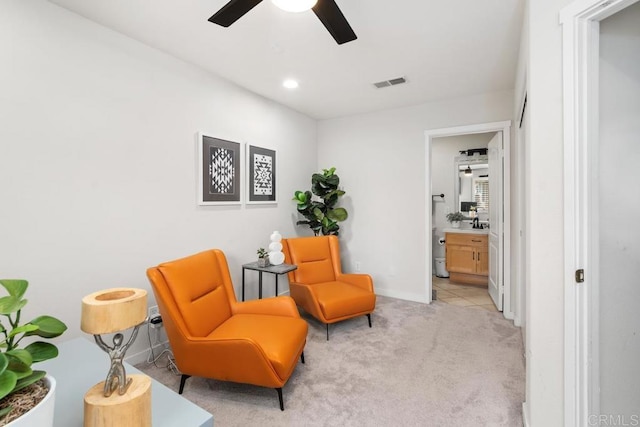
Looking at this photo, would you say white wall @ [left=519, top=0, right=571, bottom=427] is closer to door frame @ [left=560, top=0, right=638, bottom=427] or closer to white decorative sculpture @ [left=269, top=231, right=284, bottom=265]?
door frame @ [left=560, top=0, right=638, bottom=427]

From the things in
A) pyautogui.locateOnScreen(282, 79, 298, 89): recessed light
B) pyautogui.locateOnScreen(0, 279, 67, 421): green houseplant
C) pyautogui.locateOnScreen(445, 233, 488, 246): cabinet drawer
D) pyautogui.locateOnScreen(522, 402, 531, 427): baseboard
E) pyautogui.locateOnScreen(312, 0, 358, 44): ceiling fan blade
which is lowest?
pyautogui.locateOnScreen(522, 402, 531, 427): baseboard

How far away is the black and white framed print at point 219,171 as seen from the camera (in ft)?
9.32

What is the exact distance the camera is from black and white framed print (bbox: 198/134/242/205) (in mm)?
2840

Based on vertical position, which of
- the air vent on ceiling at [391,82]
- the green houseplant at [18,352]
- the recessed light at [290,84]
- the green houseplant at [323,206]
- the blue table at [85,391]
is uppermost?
the recessed light at [290,84]

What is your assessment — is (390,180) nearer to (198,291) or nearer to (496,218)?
(496,218)

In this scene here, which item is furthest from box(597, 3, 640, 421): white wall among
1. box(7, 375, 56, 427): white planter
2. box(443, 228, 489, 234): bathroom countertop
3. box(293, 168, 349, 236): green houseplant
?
box(443, 228, 489, 234): bathroom countertop

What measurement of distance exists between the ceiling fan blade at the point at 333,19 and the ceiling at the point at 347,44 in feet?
1.02

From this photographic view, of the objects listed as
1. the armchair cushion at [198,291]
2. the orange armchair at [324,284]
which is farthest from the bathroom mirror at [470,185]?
the armchair cushion at [198,291]

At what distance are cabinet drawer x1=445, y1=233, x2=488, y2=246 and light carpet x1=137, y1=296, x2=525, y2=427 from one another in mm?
1680

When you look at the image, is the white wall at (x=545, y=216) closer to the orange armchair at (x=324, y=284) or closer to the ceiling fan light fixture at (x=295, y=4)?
the ceiling fan light fixture at (x=295, y=4)

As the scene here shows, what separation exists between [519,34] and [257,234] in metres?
3.01

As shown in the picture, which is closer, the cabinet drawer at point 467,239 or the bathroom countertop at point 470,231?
the cabinet drawer at point 467,239

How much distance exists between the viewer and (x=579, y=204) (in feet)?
4.51

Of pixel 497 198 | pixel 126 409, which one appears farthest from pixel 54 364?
pixel 497 198
